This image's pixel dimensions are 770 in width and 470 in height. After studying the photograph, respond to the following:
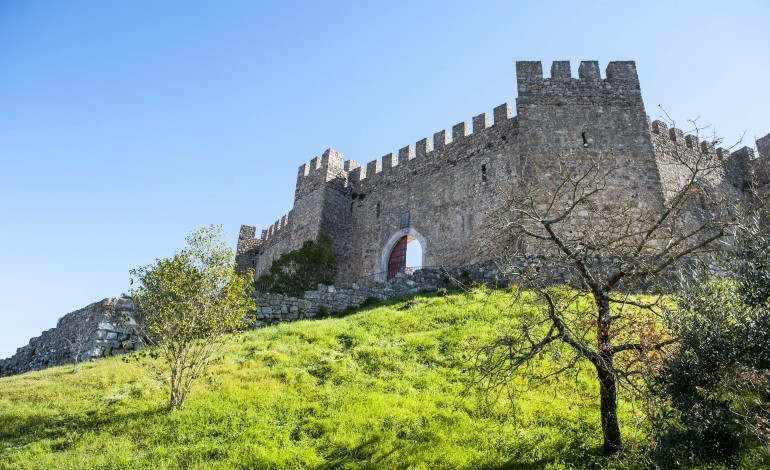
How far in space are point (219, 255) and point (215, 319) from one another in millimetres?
1870

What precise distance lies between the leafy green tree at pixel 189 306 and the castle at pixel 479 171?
8.51 meters

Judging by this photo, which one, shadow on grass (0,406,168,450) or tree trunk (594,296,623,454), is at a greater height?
tree trunk (594,296,623,454)

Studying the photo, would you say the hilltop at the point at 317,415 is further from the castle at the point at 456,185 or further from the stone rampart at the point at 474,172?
the stone rampart at the point at 474,172

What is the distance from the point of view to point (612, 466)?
654cm

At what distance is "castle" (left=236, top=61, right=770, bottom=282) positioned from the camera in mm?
18078

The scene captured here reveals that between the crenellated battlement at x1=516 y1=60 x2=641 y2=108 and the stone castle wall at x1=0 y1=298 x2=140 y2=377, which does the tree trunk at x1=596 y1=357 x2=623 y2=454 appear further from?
the crenellated battlement at x1=516 y1=60 x2=641 y2=108

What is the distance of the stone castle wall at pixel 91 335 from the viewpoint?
13.8 m

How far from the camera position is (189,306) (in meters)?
10.2

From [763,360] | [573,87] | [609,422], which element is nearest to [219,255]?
[609,422]

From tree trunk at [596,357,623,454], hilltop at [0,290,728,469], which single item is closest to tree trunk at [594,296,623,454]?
tree trunk at [596,357,623,454]

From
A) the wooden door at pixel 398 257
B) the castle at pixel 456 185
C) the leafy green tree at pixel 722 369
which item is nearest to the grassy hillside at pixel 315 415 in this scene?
the leafy green tree at pixel 722 369

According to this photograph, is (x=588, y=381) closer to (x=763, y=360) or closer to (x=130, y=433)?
(x=763, y=360)

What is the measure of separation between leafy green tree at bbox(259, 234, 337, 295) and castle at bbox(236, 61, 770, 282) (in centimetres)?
77

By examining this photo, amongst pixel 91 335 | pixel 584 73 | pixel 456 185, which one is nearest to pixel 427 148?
pixel 456 185
